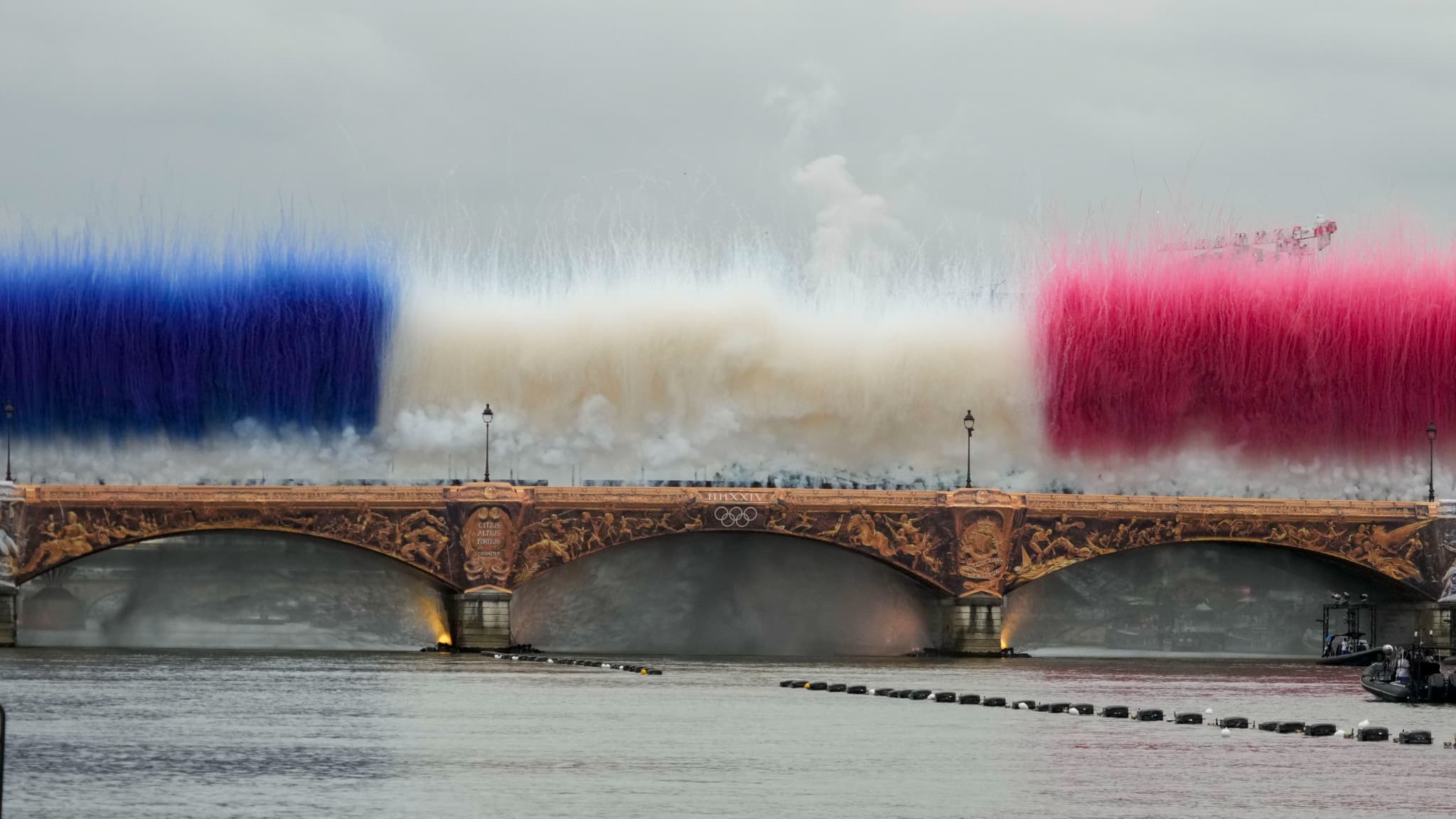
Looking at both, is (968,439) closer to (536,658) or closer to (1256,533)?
(1256,533)

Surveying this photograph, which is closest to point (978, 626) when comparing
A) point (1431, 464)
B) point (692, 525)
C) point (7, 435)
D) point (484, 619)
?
point (692, 525)

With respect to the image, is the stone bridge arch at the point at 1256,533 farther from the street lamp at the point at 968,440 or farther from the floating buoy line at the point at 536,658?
the floating buoy line at the point at 536,658

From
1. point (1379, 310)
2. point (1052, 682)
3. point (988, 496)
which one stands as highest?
point (1379, 310)

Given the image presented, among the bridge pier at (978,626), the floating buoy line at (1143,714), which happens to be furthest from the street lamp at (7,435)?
the floating buoy line at (1143,714)

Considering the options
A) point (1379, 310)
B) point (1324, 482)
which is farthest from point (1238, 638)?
point (1379, 310)

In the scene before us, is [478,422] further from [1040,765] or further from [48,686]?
[1040,765]

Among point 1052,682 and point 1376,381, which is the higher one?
point 1376,381

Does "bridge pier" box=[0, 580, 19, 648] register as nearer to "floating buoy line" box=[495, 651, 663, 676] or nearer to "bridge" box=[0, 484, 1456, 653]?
"bridge" box=[0, 484, 1456, 653]

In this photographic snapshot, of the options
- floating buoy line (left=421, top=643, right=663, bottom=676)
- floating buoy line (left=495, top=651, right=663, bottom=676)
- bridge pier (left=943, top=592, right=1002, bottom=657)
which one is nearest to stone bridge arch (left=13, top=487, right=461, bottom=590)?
floating buoy line (left=421, top=643, right=663, bottom=676)
